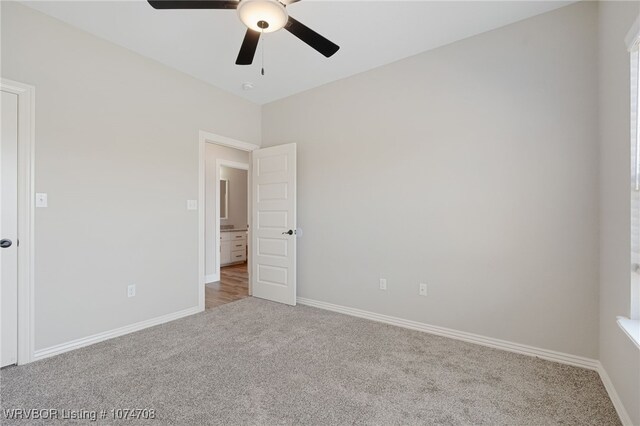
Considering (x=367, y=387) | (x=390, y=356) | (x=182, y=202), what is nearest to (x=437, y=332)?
(x=390, y=356)

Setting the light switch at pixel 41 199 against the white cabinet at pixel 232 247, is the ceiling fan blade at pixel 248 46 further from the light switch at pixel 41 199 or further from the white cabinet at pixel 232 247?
the white cabinet at pixel 232 247

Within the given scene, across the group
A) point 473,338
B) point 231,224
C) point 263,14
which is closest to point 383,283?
point 473,338

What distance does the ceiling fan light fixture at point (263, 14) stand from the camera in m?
1.67

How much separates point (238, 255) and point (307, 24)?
5.10m

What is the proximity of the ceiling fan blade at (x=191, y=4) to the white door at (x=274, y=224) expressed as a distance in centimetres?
211

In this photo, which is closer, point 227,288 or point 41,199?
point 41,199

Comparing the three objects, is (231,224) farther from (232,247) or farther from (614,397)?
(614,397)

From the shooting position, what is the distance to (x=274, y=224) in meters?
3.97

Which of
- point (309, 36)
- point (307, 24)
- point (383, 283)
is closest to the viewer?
point (309, 36)

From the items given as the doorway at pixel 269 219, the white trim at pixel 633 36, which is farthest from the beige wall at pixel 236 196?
the white trim at pixel 633 36

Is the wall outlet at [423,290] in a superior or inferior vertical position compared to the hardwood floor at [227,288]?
superior

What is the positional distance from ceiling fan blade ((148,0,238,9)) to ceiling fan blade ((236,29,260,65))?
0.21m

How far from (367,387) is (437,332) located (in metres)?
1.24

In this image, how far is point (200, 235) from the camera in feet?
11.7
